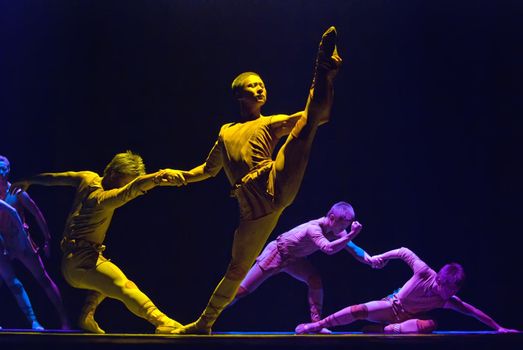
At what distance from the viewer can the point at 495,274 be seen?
5.00 meters

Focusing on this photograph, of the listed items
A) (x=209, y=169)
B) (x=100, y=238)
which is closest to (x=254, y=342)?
(x=209, y=169)

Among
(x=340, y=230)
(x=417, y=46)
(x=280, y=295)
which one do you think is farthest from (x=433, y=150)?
(x=280, y=295)

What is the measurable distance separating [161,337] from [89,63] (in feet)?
8.82

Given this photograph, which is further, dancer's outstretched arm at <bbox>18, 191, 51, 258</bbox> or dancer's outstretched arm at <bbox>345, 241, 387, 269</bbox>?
dancer's outstretched arm at <bbox>18, 191, 51, 258</bbox>

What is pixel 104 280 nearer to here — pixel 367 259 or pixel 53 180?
pixel 53 180

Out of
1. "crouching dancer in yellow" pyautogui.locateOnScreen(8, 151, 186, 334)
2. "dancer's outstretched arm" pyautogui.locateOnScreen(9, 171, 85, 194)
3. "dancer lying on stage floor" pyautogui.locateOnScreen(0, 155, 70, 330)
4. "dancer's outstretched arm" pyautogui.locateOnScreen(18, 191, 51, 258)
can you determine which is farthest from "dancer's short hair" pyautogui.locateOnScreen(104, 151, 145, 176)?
"dancer's outstretched arm" pyautogui.locateOnScreen(18, 191, 51, 258)

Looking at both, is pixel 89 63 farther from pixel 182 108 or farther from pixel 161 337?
pixel 161 337

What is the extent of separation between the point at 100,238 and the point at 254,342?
117cm

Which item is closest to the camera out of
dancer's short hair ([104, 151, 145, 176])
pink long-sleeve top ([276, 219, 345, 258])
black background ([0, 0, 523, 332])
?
dancer's short hair ([104, 151, 145, 176])

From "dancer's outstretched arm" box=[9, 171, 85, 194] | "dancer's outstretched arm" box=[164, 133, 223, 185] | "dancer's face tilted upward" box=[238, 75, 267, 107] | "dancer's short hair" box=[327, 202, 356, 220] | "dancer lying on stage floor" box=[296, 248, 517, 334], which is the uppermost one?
"dancer's face tilted upward" box=[238, 75, 267, 107]

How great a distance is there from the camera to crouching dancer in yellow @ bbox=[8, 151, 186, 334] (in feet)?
12.0

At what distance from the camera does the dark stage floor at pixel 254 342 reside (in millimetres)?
3195

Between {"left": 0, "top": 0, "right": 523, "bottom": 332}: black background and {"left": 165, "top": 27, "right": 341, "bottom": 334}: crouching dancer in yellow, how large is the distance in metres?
1.37

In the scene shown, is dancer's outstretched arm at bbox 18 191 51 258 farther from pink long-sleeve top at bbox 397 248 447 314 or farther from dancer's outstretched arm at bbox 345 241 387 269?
pink long-sleeve top at bbox 397 248 447 314
